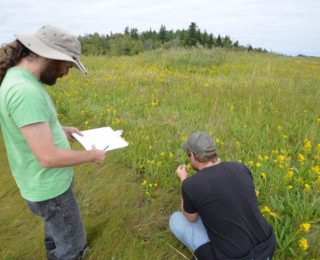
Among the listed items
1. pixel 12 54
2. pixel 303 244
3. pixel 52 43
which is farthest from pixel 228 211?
pixel 12 54

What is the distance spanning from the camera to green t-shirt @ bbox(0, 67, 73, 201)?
1631 mm

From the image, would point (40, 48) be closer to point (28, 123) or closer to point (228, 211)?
point (28, 123)

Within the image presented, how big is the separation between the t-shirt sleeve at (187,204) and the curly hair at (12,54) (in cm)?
135

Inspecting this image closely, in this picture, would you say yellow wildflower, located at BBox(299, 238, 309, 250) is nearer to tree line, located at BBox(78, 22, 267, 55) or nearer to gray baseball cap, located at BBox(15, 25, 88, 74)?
gray baseball cap, located at BBox(15, 25, 88, 74)

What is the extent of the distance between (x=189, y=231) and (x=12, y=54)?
1.74 m

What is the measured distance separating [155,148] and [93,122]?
1611mm

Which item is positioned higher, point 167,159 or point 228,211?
point 228,211

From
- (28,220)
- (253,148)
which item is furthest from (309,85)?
(28,220)

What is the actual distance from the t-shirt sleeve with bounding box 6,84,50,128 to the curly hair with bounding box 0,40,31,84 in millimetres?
239

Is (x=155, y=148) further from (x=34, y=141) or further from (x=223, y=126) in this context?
(x=34, y=141)

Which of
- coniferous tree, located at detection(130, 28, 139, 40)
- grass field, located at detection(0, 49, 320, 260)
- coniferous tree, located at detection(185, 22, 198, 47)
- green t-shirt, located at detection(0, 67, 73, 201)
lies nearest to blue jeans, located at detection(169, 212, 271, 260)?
grass field, located at detection(0, 49, 320, 260)

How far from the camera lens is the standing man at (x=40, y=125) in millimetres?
1651

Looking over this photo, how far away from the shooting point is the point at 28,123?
5.35 ft

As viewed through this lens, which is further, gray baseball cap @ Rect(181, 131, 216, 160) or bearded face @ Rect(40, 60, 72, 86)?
gray baseball cap @ Rect(181, 131, 216, 160)
